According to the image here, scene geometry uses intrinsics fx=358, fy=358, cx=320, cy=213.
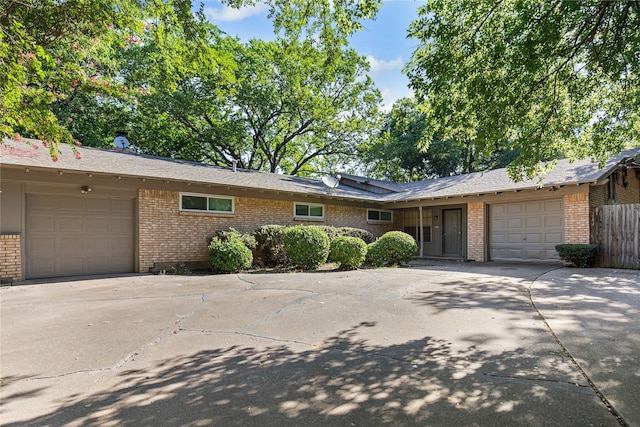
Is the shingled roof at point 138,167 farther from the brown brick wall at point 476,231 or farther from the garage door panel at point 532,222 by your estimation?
the garage door panel at point 532,222

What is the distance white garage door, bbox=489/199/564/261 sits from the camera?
39.6 ft

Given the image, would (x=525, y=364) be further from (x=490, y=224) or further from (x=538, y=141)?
(x=490, y=224)

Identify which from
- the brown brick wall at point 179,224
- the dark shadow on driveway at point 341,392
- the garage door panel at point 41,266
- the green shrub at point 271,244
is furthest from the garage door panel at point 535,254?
the garage door panel at point 41,266

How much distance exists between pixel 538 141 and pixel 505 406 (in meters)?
4.72

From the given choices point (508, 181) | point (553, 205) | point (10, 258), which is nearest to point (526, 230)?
point (553, 205)

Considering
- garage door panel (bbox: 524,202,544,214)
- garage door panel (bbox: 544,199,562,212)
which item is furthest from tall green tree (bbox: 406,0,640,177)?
garage door panel (bbox: 524,202,544,214)

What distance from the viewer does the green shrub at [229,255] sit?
34.0 feet

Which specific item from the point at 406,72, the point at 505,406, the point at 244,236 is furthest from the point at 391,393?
the point at 244,236

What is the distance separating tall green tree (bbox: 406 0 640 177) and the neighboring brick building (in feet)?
16.8

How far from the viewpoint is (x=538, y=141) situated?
582 cm

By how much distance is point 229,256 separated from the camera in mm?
10328

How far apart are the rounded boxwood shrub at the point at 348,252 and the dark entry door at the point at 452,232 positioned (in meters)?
6.51

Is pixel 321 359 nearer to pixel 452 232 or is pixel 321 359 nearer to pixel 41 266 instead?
pixel 41 266

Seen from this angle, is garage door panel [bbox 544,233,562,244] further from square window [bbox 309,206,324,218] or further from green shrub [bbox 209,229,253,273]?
green shrub [bbox 209,229,253,273]
